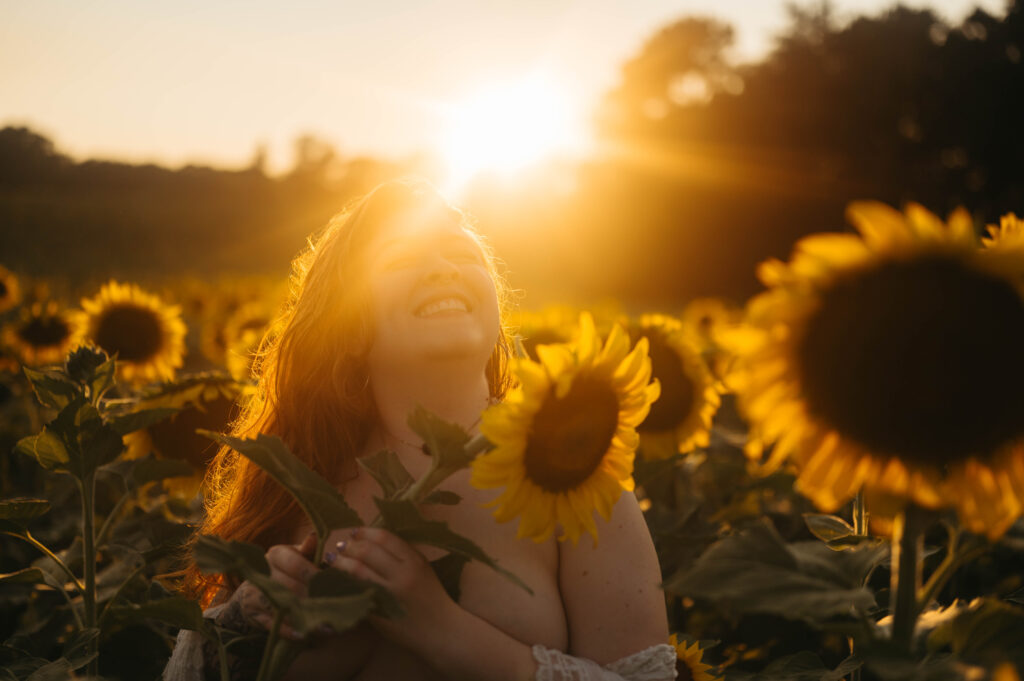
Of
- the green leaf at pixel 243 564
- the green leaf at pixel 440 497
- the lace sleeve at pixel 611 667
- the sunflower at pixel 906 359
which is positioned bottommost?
the lace sleeve at pixel 611 667

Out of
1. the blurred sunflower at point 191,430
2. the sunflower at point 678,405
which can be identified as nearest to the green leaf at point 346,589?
the blurred sunflower at point 191,430

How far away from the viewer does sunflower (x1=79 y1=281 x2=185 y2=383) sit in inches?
183

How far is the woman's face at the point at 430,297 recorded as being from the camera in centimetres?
196

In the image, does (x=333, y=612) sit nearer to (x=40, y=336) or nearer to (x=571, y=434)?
(x=571, y=434)

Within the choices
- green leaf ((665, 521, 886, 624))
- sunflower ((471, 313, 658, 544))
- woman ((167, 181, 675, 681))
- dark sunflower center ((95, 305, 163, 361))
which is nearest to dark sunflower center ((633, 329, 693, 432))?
woman ((167, 181, 675, 681))

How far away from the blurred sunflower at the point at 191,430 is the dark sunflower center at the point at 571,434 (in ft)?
6.77

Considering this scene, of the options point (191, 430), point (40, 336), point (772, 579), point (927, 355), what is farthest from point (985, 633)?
point (40, 336)

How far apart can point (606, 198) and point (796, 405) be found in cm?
2863

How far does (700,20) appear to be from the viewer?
34.4 metres

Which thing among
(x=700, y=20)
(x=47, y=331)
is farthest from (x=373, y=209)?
(x=700, y=20)

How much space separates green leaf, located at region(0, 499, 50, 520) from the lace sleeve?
126cm

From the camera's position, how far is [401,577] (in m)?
1.45

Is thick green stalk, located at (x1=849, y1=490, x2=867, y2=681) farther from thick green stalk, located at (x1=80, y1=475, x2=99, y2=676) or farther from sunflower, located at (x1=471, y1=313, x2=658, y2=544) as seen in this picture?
thick green stalk, located at (x1=80, y1=475, x2=99, y2=676)

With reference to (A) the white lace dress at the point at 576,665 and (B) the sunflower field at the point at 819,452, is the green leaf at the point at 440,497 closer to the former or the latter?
(B) the sunflower field at the point at 819,452
